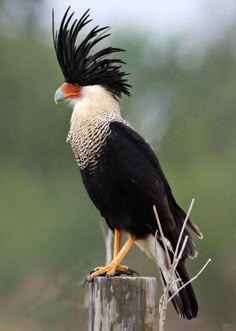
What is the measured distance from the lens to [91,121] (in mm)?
4953

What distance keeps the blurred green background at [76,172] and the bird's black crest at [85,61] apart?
8.85ft

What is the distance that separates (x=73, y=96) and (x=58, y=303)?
3611 mm

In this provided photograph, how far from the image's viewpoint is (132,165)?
4879 millimetres

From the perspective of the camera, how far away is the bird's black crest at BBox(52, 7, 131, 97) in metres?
4.95

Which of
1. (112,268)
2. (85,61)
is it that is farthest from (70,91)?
(112,268)

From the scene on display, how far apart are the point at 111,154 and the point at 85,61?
1.33ft

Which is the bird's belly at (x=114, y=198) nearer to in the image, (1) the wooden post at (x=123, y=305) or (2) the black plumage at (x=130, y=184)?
(2) the black plumage at (x=130, y=184)

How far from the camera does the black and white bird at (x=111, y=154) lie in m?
4.84

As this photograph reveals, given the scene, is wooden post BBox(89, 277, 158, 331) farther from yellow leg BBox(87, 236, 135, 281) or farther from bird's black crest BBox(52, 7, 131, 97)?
bird's black crest BBox(52, 7, 131, 97)

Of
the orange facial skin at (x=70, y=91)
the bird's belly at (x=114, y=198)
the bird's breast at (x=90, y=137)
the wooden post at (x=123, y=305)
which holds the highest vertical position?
the orange facial skin at (x=70, y=91)

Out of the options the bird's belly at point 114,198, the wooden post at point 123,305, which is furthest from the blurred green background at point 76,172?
the wooden post at point 123,305

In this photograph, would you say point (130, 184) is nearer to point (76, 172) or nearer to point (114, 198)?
point (114, 198)

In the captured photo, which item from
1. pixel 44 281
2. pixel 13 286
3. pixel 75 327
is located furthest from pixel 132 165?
pixel 13 286

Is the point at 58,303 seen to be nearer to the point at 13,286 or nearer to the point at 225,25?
the point at 13,286
